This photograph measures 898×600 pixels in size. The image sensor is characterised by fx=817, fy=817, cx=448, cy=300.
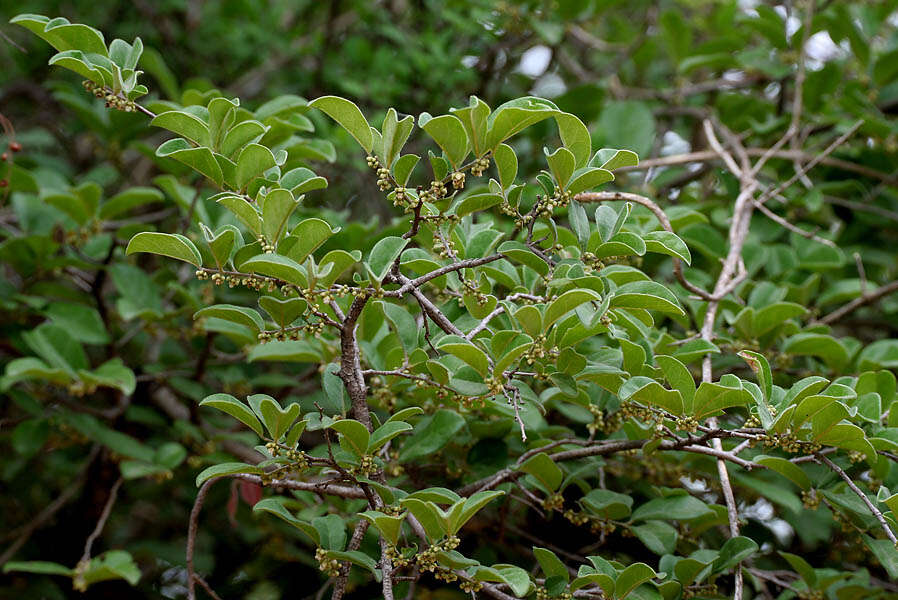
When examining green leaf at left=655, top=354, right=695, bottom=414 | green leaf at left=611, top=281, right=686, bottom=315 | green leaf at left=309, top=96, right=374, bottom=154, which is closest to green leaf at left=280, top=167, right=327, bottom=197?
green leaf at left=309, top=96, right=374, bottom=154

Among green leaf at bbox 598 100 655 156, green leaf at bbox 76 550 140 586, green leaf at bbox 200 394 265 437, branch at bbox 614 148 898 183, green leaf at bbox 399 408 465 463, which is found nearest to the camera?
green leaf at bbox 200 394 265 437

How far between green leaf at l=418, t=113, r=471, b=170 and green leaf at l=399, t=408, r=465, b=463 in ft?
1.52

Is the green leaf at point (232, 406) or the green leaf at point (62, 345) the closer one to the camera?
the green leaf at point (232, 406)

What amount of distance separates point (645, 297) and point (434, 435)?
1.50 ft

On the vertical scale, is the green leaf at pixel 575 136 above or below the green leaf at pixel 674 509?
above

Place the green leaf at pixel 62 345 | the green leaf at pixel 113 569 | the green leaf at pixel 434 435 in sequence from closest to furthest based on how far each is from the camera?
the green leaf at pixel 434 435
the green leaf at pixel 113 569
the green leaf at pixel 62 345

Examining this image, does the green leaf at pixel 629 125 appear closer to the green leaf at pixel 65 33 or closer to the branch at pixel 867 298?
the branch at pixel 867 298

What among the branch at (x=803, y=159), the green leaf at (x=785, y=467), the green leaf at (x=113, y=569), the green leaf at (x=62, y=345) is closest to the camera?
the green leaf at (x=785, y=467)

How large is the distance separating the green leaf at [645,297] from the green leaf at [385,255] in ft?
0.99

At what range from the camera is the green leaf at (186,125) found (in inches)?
43.6

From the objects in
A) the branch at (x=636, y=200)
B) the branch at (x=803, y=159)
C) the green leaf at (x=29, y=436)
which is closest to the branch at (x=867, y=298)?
the branch at (x=803, y=159)

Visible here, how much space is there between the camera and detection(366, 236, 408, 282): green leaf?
1.00 metres

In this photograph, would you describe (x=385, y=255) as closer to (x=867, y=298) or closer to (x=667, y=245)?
(x=667, y=245)

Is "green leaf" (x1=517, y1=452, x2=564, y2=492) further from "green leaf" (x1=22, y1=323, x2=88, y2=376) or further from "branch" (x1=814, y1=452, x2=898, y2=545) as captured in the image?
"green leaf" (x1=22, y1=323, x2=88, y2=376)
